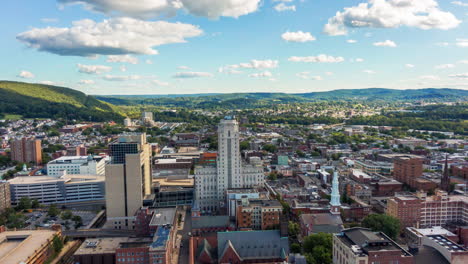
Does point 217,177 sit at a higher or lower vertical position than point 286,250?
higher

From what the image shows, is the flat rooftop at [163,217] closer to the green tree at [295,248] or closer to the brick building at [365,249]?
the green tree at [295,248]

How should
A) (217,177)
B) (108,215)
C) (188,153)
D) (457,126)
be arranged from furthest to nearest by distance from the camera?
(457,126)
(188,153)
(217,177)
(108,215)

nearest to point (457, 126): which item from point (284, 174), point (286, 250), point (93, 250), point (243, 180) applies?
point (284, 174)

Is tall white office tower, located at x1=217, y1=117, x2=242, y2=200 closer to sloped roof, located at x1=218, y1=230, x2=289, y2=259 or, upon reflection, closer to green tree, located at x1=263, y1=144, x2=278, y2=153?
sloped roof, located at x1=218, y1=230, x2=289, y2=259

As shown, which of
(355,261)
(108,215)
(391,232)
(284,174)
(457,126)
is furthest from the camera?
(457,126)

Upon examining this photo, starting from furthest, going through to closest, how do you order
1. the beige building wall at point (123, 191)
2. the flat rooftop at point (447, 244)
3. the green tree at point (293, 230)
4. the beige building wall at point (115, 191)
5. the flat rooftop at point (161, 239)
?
the beige building wall at point (123, 191) → the beige building wall at point (115, 191) → the green tree at point (293, 230) → the flat rooftop at point (161, 239) → the flat rooftop at point (447, 244)

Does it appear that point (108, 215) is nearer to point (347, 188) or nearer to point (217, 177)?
point (217, 177)

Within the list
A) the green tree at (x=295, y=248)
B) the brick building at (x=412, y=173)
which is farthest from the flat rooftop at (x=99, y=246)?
the brick building at (x=412, y=173)
